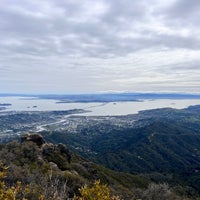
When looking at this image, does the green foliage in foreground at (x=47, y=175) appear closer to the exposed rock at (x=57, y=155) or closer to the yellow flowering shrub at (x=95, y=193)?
the exposed rock at (x=57, y=155)

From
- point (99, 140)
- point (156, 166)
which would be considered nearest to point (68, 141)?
point (99, 140)

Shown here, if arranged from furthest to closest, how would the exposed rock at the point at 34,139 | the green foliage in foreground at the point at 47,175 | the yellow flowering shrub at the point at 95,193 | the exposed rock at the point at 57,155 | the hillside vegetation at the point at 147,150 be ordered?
the hillside vegetation at the point at 147,150 → the exposed rock at the point at 34,139 → the exposed rock at the point at 57,155 → the green foliage in foreground at the point at 47,175 → the yellow flowering shrub at the point at 95,193

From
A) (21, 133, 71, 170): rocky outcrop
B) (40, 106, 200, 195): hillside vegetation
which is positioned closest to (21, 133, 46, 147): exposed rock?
(21, 133, 71, 170): rocky outcrop

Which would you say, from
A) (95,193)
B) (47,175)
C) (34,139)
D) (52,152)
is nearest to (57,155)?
(52,152)

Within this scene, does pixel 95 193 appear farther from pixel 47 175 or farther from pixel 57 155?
pixel 57 155

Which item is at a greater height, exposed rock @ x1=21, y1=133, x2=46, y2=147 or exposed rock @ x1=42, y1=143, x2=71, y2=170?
exposed rock @ x1=21, y1=133, x2=46, y2=147

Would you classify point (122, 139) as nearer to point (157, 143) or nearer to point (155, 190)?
point (157, 143)

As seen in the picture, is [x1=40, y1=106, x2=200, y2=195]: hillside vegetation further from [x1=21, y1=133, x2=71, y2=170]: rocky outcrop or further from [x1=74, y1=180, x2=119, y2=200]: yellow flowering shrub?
[x1=74, y1=180, x2=119, y2=200]: yellow flowering shrub

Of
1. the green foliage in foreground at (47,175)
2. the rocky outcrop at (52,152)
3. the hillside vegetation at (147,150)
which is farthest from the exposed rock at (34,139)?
the hillside vegetation at (147,150)

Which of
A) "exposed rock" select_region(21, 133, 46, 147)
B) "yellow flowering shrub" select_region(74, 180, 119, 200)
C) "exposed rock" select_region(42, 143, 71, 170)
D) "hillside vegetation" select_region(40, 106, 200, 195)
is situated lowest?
"hillside vegetation" select_region(40, 106, 200, 195)

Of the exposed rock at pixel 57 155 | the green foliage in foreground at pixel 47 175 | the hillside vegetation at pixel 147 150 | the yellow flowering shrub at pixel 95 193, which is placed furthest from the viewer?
the hillside vegetation at pixel 147 150

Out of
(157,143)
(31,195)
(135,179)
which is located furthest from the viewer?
(157,143)
